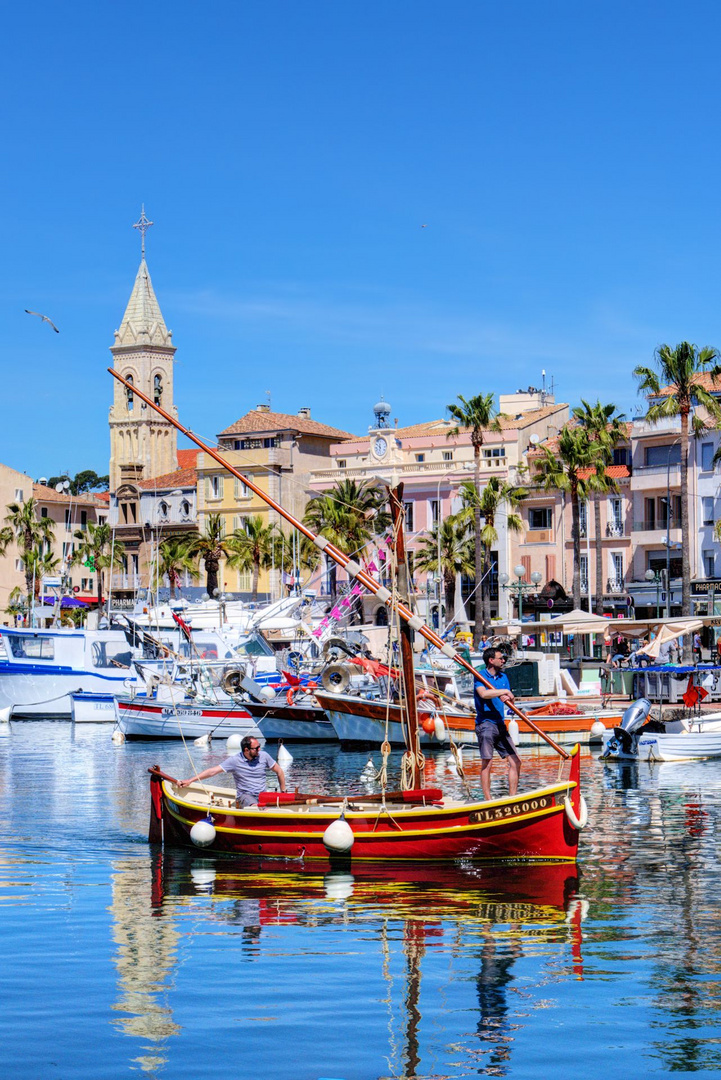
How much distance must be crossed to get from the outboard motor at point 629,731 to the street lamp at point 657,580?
114ft

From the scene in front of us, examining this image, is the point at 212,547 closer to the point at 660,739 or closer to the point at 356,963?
the point at 660,739

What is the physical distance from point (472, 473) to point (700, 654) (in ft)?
95.6

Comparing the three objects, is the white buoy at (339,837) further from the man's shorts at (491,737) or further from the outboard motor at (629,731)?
the outboard motor at (629,731)

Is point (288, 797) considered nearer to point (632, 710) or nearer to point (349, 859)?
point (349, 859)

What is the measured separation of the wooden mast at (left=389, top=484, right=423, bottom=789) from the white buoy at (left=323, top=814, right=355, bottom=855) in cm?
282

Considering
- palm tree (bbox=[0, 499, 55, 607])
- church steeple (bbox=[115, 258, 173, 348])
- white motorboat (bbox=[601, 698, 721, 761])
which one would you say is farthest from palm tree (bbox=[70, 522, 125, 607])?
white motorboat (bbox=[601, 698, 721, 761])

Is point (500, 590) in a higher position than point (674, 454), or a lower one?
lower

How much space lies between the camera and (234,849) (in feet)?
73.8

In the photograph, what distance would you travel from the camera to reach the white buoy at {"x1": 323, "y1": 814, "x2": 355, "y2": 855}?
69.5 ft

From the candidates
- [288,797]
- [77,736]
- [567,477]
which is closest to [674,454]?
[567,477]

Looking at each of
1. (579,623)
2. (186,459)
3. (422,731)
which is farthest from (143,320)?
(422,731)

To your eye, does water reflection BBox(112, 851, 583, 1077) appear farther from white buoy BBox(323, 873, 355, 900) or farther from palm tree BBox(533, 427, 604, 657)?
palm tree BBox(533, 427, 604, 657)

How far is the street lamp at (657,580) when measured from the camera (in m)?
74.7

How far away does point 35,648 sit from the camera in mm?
63719
